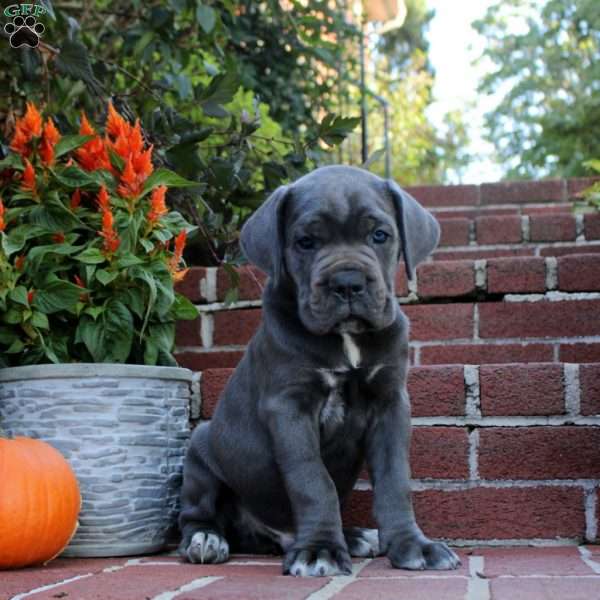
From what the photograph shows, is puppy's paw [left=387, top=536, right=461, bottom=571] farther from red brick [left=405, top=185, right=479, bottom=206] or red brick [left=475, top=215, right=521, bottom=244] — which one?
red brick [left=405, top=185, right=479, bottom=206]

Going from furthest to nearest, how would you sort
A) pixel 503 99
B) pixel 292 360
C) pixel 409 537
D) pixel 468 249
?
pixel 503 99 → pixel 468 249 → pixel 292 360 → pixel 409 537

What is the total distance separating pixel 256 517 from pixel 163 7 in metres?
2.46

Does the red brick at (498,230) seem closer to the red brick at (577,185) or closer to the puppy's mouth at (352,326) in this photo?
the red brick at (577,185)

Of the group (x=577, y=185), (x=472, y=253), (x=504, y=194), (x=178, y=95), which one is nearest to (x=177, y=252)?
(x=178, y=95)

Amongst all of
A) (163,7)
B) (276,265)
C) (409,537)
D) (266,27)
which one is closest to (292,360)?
(276,265)

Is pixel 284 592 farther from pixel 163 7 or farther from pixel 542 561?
pixel 163 7

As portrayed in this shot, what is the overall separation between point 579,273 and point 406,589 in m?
2.19

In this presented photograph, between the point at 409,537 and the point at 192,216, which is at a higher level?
the point at 192,216

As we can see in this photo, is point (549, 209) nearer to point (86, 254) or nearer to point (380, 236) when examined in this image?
point (380, 236)

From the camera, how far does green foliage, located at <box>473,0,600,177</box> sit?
8.45m

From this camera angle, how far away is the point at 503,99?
11.3 m

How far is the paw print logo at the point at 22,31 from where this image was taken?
3.56m

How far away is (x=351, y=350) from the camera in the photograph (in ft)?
8.78

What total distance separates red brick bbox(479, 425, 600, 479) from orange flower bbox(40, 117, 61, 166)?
162cm
